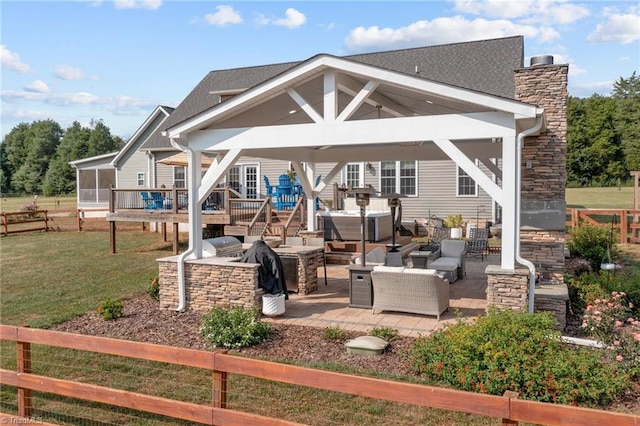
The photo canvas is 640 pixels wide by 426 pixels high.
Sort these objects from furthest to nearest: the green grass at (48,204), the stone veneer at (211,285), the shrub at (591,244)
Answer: the green grass at (48,204) → the shrub at (591,244) → the stone veneer at (211,285)

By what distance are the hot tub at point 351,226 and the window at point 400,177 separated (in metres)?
5.80

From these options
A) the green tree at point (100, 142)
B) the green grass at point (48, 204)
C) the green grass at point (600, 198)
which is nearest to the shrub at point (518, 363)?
the green grass at point (600, 198)

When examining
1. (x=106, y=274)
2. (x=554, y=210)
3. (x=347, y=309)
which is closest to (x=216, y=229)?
(x=106, y=274)

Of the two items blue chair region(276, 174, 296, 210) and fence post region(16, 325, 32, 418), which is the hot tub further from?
fence post region(16, 325, 32, 418)

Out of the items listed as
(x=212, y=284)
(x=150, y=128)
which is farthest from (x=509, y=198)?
(x=150, y=128)

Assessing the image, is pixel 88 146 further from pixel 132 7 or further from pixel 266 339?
pixel 266 339

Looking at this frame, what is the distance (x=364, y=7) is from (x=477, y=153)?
4204mm

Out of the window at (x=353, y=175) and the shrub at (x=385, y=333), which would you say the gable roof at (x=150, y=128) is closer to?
the window at (x=353, y=175)

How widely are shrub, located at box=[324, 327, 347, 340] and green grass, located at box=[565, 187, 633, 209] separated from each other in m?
26.5

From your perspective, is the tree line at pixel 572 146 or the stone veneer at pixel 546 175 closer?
the stone veneer at pixel 546 175

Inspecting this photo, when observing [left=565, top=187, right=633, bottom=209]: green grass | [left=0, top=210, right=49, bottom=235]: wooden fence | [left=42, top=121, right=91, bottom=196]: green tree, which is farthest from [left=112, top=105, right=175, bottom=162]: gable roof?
[left=42, top=121, right=91, bottom=196]: green tree

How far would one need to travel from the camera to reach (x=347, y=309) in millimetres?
7883

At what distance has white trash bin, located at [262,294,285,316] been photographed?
293 inches

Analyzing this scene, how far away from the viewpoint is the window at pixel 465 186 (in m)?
17.9
